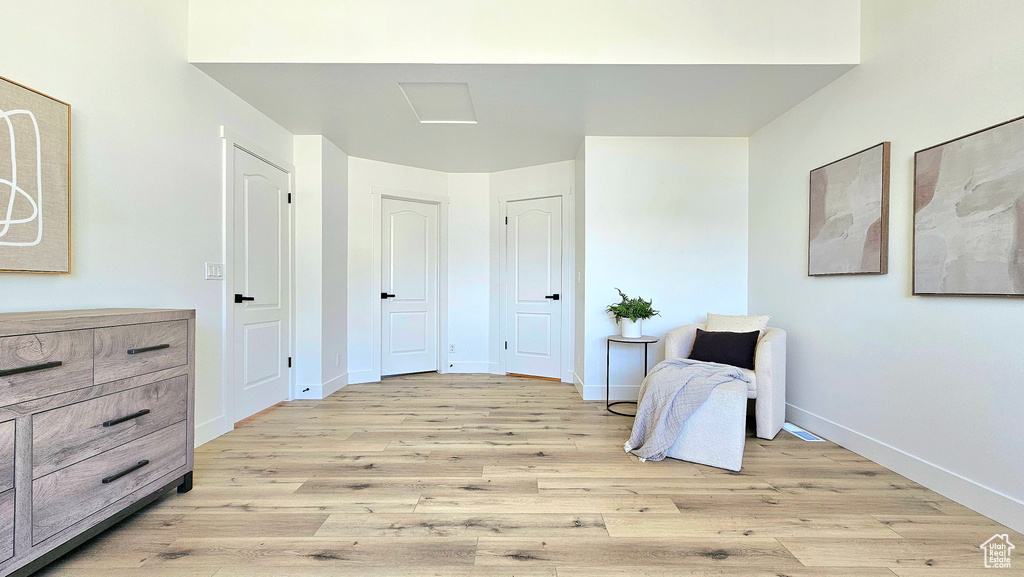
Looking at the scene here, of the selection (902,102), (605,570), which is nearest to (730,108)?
(902,102)

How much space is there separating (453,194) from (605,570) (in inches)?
187

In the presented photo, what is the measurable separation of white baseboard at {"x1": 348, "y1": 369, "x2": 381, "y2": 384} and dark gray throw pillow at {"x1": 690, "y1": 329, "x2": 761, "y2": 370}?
11.0 ft

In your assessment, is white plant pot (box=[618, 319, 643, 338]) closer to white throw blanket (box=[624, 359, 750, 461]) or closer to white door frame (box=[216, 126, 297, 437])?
white throw blanket (box=[624, 359, 750, 461])

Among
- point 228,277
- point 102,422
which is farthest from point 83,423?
point 228,277

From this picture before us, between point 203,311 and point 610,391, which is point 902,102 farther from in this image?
point 203,311

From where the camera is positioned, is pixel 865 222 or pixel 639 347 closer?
pixel 865 222

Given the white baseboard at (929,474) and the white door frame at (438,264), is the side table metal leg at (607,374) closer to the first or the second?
the white baseboard at (929,474)

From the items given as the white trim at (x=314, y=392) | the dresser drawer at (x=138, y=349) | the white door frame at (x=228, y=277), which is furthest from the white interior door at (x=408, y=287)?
the dresser drawer at (x=138, y=349)

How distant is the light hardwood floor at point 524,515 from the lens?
5.53 feet

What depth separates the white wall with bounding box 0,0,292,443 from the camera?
79.9 inches

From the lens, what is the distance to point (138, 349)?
192cm

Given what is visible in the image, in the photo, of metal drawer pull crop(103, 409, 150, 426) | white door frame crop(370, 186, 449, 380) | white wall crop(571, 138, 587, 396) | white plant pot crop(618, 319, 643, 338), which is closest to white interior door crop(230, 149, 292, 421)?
white door frame crop(370, 186, 449, 380)

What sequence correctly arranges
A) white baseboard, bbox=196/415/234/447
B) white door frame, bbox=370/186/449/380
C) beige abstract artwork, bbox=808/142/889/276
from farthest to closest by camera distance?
white door frame, bbox=370/186/449/380
white baseboard, bbox=196/415/234/447
beige abstract artwork, bbox=808/142/889/276

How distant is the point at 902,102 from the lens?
2.55m
